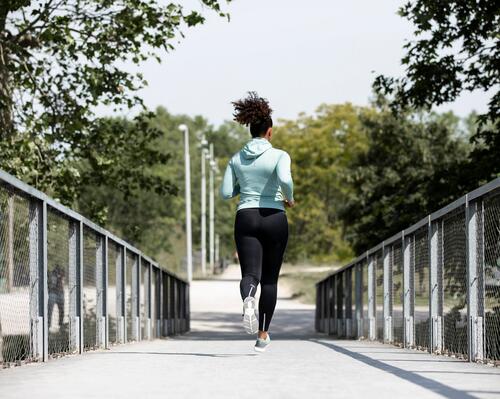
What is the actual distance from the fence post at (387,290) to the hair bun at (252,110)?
4642 mm

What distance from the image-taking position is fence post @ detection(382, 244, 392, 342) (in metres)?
13.4

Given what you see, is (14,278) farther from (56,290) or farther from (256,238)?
(256,238)

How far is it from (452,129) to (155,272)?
25.2 m

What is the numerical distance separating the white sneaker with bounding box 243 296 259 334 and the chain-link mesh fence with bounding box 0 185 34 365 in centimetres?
162

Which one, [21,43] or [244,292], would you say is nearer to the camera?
[244,292]

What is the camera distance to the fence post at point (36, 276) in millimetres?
8594

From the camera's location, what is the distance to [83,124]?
697 inches

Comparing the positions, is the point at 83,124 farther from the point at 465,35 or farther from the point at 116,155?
the point at 465,35

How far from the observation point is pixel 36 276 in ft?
28.6

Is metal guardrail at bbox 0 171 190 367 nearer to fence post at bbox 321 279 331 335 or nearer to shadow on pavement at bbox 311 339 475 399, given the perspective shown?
shadow on pavement at bbox 311 339 475 399

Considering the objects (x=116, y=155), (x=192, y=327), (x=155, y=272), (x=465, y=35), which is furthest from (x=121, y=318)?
(x=192, y=327)

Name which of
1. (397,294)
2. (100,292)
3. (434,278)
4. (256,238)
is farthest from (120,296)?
(256,238)

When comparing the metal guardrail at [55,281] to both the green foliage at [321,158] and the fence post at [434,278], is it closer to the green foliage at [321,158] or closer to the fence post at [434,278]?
the fence post at [434,278]

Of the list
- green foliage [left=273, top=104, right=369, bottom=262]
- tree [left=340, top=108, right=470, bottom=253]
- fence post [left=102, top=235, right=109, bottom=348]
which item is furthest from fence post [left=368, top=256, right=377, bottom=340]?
green foliage [left=273, top=104, right=369, bottom=262]
